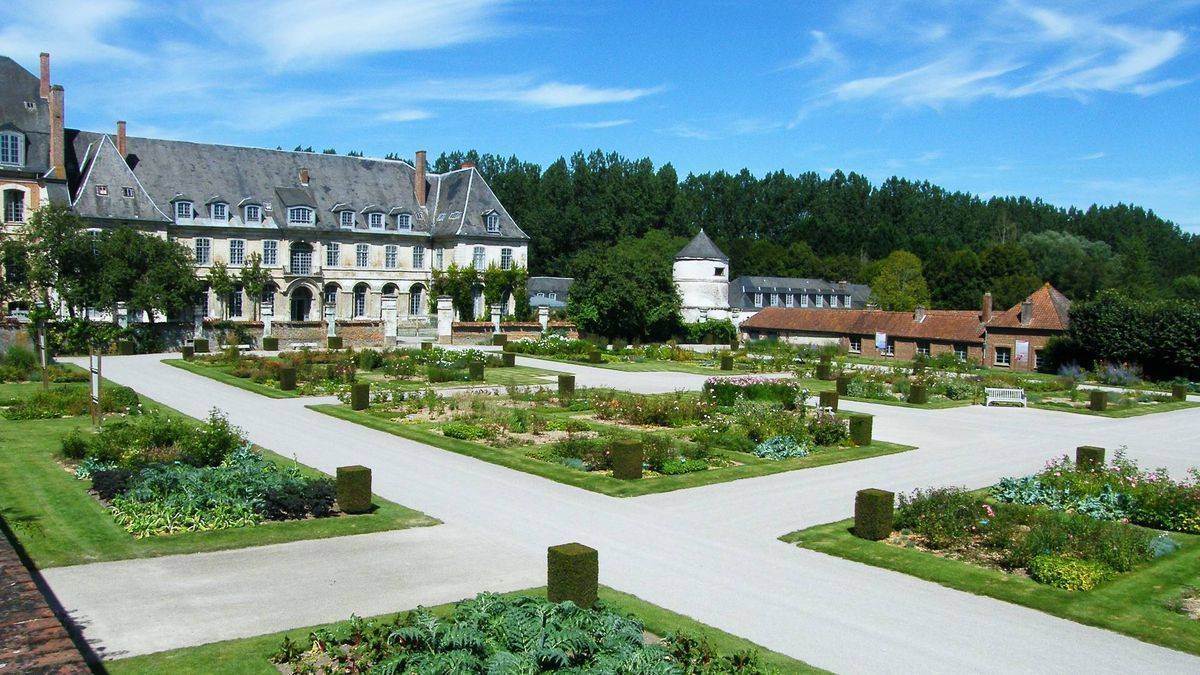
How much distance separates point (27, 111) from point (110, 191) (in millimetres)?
6235

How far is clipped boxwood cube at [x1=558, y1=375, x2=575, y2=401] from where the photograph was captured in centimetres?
2755

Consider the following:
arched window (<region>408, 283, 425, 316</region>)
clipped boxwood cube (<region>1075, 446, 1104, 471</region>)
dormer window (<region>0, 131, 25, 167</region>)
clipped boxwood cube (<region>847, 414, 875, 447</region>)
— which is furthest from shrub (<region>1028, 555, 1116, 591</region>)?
arched window (<region>408, 283, 425, 316</region>)

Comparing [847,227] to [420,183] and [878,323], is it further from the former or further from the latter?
[420,183]

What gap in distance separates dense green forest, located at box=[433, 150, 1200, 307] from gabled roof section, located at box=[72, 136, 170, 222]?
3384 cm

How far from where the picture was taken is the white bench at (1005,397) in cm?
3200

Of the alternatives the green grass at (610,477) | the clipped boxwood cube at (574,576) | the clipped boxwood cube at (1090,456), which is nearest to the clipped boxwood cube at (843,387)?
the green grass at (610,477)

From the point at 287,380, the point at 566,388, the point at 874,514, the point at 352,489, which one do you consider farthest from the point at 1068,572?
the point at 287,380

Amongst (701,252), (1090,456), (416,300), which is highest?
(701,252)

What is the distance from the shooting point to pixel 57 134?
48.2 meters

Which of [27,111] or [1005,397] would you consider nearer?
[1005,397]

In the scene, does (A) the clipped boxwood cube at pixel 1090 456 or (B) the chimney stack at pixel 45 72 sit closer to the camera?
(A) the clipped boxwood cube at pixel 1090 456

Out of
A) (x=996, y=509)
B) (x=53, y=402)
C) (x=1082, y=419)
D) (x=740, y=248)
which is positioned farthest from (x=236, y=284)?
(x=740, y=248)

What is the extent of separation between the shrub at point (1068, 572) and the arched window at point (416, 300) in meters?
52.9

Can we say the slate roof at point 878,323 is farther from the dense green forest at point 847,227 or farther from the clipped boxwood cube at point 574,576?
the clipped boxwood cube at point 574,576
